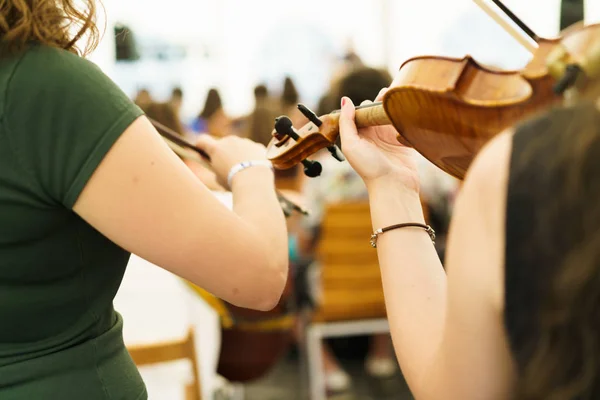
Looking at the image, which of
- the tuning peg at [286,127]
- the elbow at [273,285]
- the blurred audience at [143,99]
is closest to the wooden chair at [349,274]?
the blurred audience at [143,99]

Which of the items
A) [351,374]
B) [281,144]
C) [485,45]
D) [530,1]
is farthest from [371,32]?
[281,144]

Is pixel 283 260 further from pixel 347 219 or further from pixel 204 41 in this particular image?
pixel 204 41

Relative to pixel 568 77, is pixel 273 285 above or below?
below

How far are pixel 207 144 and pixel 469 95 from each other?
465 mm

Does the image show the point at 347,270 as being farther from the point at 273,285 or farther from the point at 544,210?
the point at 544,210

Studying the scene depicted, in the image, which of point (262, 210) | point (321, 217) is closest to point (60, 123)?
point (262, 210)

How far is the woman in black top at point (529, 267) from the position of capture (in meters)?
Result: 0.57

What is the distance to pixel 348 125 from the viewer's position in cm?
98

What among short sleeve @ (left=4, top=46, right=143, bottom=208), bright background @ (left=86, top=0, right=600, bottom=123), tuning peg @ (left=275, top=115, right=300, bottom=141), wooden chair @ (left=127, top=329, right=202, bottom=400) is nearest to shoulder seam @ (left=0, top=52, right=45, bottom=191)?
short sleeve @ (left=4, top=46, right=143, bottom=208)

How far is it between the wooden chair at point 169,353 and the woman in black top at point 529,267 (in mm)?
1115

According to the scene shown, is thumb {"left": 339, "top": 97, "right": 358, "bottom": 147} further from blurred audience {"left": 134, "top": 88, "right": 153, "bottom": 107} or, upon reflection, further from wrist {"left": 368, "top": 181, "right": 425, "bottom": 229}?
blurred audience {"left": 134, "top": 88, "right": 153, "bottom": 107}

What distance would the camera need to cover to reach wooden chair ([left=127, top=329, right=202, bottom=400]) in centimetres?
166

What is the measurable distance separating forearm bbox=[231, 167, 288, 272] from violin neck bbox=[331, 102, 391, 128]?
0.15m

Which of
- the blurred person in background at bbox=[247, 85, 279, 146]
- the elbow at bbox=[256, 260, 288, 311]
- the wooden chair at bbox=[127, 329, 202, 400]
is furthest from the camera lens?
the blurred person in background at bbox=[247, 85, 279, 146]
